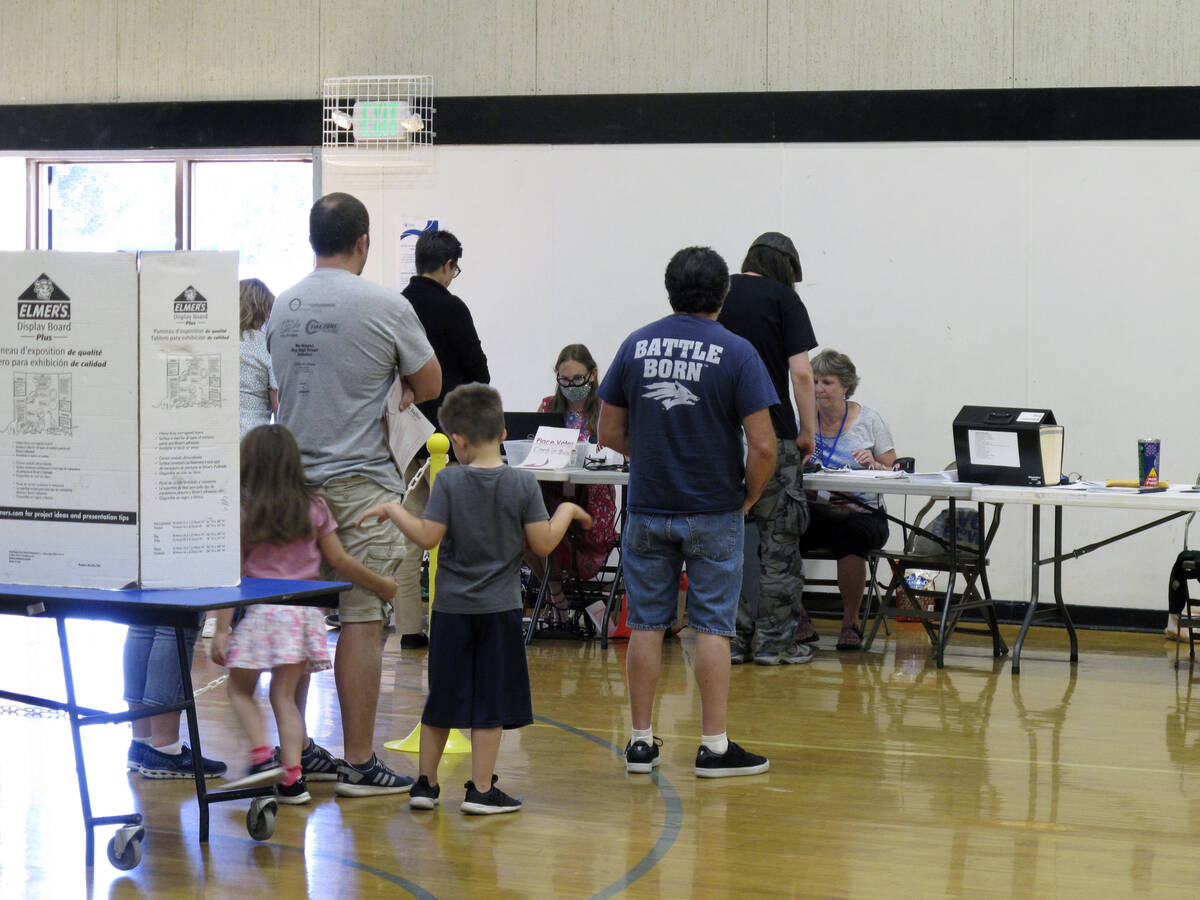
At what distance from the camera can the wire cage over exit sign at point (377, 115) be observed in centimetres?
771

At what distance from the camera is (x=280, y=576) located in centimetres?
348

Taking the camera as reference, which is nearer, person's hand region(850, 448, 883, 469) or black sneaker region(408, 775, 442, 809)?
black sneaker region(408, 775, 442, 809)

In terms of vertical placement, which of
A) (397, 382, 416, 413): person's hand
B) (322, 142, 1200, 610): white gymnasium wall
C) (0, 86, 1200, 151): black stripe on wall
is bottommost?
(397, 382, 416, 413): person's hand

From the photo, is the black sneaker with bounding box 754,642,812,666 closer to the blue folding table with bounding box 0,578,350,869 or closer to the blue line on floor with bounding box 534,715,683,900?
the blue line on floor with bounding box 534,715,683,900

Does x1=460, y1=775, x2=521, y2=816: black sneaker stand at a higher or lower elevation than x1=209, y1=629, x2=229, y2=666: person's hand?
lower

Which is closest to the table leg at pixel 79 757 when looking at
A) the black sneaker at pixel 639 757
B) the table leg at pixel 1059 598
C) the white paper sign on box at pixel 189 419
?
the white paper sign on box at pixel 189 419

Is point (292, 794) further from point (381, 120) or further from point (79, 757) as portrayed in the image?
point (381, 120)

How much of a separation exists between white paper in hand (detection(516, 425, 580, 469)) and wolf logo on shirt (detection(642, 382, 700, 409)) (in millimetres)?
2262

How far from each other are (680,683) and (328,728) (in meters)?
1.45

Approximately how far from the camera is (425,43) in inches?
307

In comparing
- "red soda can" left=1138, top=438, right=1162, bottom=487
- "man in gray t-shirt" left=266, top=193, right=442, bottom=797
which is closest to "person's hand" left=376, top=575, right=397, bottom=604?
"man in gray t-shirt" left=266, top=193, right=442, bottom=797

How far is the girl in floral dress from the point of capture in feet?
11.2

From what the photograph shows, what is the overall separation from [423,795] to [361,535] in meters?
0.69

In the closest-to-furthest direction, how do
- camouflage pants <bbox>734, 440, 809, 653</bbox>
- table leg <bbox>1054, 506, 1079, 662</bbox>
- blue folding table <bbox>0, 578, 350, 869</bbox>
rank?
blue folding table <bbox>0, 578, 350, 869</bbox>
camouflage pants <bbox>734, 440, 809, 653</bbox>
table leg <bbox>1054, 506, 1079, 662</bbox>
